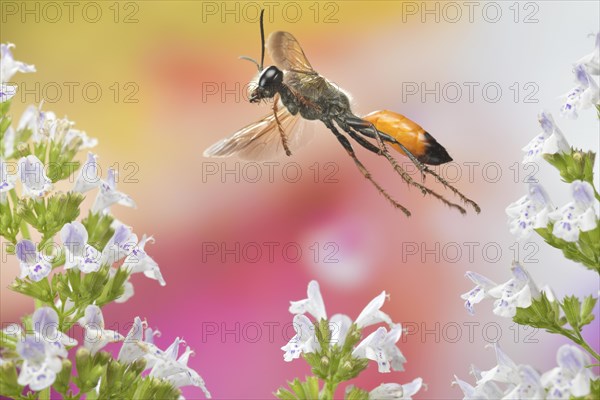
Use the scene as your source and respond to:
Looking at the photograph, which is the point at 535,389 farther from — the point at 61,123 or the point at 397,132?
the point at 61,123

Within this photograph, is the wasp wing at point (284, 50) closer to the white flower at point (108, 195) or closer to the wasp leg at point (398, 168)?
the wasp leg at point (398, 168)

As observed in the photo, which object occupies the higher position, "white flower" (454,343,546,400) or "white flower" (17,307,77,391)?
"white flower" (17,307,77,391)

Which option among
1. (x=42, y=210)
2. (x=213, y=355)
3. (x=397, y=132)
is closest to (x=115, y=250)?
(x=42, y=210)

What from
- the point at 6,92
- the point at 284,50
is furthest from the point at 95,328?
the point at 284,50

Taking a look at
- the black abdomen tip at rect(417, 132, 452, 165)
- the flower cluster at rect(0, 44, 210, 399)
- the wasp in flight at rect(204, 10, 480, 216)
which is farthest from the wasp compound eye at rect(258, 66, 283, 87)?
the flower cluster at rect(0, 44, 210, 399)

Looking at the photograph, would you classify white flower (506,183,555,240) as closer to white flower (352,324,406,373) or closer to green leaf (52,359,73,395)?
white flower (352,324,406,373)

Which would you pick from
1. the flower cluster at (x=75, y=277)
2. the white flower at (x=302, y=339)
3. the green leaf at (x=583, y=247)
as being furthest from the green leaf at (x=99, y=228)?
Answer: the green leaf at (x=583, y=247)

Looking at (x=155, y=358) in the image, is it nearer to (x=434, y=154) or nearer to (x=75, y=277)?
(x=75, y=277)

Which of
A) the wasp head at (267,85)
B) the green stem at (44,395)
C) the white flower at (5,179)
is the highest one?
the wasp head at (267,85)
